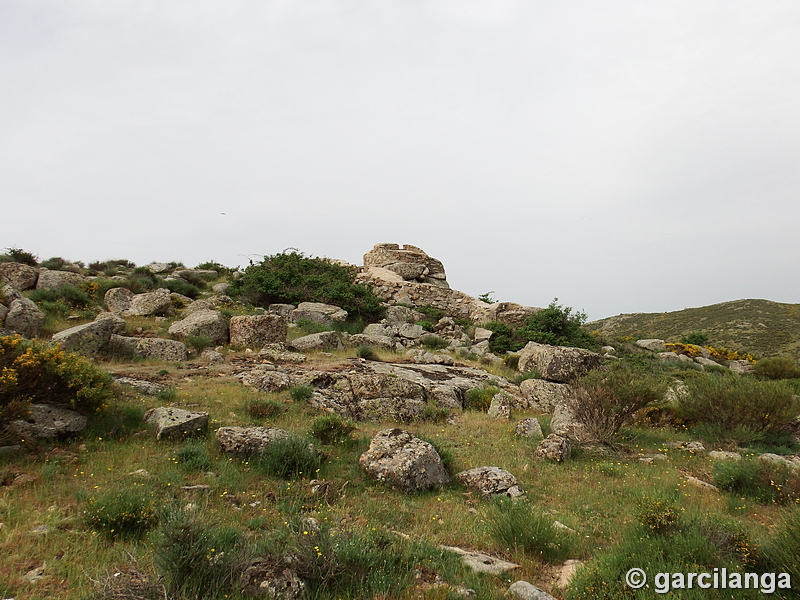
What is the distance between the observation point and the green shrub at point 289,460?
539 cm

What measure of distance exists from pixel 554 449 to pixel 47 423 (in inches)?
270

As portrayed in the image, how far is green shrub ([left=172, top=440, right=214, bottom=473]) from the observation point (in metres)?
5.22

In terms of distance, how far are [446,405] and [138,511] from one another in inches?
257

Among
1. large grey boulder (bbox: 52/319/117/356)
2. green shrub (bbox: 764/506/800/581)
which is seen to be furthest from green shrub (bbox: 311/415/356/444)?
large grey boulder (bbox: 52/319/117/356)

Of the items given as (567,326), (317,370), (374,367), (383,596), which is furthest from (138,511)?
(567,326)

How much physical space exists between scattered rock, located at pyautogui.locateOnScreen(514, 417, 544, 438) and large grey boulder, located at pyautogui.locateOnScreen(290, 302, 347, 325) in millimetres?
10290

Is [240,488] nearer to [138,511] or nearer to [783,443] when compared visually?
[138,511]

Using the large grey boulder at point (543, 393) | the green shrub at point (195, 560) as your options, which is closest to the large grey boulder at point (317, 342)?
the large grey boulder at point (543, 393)

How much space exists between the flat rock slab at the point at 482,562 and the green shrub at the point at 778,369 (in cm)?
1772

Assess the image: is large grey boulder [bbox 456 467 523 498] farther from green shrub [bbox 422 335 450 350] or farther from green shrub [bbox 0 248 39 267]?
green shrub [bbox 0 248 39 267]

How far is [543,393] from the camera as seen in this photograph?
10312 millimetres

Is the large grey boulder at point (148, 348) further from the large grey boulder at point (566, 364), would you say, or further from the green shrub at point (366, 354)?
the large grey boulder at point (566, 364)

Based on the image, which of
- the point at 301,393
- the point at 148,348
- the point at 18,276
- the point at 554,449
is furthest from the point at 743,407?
the point at 18,276

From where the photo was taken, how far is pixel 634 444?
8148 millimetres
